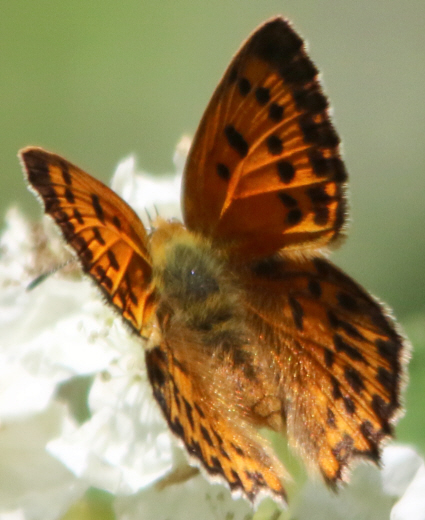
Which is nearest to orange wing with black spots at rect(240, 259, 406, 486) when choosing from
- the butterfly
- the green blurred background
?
the butterfly

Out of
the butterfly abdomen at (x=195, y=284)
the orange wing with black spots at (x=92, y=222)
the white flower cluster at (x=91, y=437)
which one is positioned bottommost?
the white flower cluster at (x=91, y=437)

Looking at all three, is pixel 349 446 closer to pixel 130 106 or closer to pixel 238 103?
pixel 238 103

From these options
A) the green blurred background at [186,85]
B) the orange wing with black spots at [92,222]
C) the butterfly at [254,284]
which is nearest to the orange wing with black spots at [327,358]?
the butterfly at [254,284]

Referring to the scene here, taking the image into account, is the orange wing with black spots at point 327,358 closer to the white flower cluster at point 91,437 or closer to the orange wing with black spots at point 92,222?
the white flower cluster at point 91,437

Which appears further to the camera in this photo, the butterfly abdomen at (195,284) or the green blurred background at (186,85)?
the green blurred background at (186,85)

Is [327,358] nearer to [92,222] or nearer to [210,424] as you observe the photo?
[210,424]

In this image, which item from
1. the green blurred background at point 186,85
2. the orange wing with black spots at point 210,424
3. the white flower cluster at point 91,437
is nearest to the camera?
the orange wing with black spots at point 210,424

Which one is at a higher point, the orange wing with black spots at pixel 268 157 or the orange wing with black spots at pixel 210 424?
the orange wing with black spots at pixel 268 157
